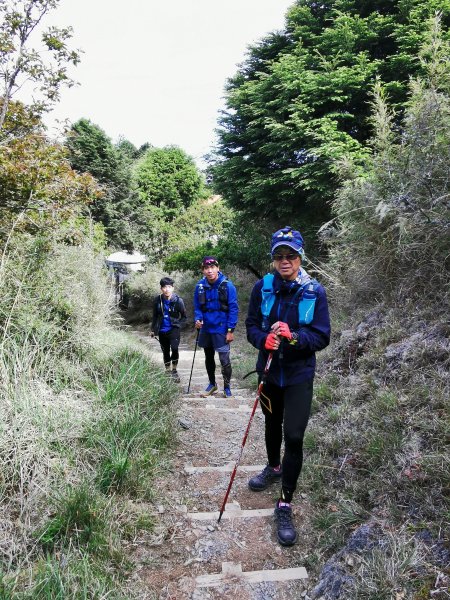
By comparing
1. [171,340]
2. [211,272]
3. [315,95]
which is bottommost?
[171,340]

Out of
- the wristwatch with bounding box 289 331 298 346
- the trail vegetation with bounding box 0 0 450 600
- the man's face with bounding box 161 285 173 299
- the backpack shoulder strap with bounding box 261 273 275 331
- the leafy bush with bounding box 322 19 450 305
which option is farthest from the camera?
the man's face with bounding box 161 285 173 299

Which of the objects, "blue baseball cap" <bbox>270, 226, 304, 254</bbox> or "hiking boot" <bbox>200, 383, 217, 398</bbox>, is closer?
"blue baseball cap" <bbox>270, 226, 304, 254</bbox>

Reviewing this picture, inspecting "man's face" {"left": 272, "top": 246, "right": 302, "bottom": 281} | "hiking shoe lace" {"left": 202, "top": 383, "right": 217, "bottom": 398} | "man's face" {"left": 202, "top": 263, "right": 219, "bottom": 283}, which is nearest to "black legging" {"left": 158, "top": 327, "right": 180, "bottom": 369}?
"hiking shoe lace" {"left": 202, "top": 383, "right": 217, "bottom": 398}

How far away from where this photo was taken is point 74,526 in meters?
2.55

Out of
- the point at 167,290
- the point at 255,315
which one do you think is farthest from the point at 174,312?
the point at 255,315

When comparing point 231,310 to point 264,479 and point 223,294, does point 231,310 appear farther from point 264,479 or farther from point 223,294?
point 264,479

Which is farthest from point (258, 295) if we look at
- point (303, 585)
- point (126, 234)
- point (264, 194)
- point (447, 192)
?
point (126, 234)

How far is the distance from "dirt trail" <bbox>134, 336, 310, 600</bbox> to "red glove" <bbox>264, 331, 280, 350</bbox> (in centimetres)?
144

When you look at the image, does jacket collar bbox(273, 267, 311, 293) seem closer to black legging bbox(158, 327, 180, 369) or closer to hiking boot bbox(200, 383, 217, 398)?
hiking boot bbox(200, 383, 217, 398)

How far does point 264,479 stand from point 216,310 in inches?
110

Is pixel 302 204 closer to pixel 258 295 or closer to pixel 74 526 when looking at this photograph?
pixel 258 295

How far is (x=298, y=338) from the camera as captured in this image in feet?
8.79

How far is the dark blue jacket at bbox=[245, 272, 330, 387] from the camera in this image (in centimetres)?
272

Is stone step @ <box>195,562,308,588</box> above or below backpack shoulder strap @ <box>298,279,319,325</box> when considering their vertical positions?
below
